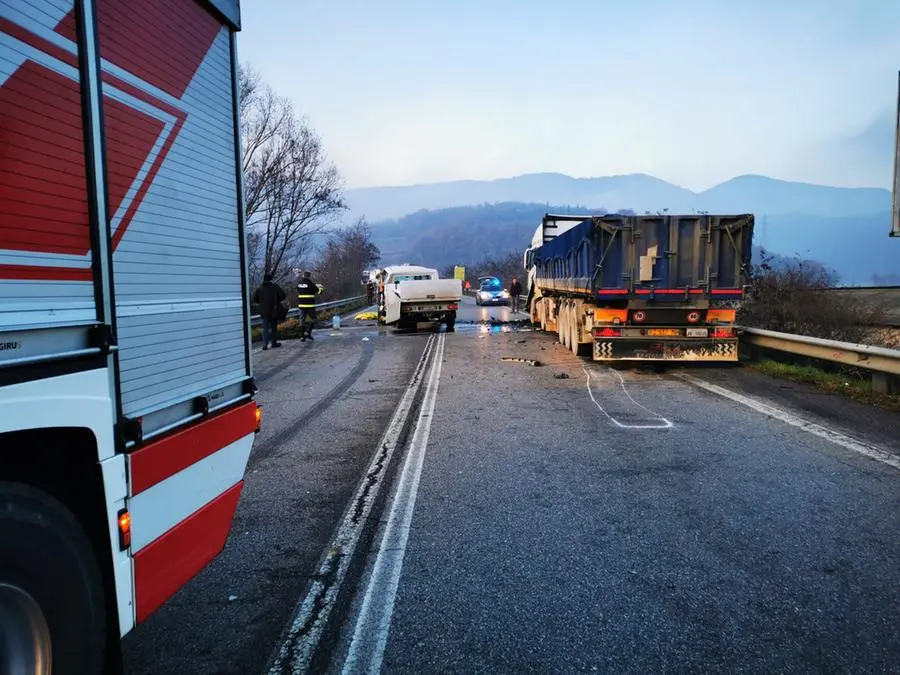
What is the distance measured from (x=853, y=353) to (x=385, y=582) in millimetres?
8152

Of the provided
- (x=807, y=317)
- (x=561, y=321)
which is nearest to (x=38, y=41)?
(x=807, y=317)

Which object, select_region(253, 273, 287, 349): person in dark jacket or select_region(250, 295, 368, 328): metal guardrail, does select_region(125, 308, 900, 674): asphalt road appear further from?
select_region(253, 273, 287, 349): person in dark jacket

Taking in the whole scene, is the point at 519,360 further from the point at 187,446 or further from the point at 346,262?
the point at 346,262

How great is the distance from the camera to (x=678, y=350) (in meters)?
11.6

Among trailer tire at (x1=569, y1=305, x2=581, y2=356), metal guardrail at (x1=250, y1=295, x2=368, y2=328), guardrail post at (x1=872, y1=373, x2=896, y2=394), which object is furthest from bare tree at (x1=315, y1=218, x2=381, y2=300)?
guardrail post at (x1=872, y1=373, x2=896, y2=394)

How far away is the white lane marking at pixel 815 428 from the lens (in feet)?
19.4

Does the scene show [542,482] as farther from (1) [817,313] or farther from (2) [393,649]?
(1) [817,313]

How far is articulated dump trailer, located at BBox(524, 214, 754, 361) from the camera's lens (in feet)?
38.1

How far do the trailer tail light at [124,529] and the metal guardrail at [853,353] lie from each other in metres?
8.86

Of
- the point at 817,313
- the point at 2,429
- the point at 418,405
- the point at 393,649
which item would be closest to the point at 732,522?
the point at 393,649

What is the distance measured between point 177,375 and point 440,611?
1767 mm

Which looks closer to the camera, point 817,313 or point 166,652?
A: point 166,652

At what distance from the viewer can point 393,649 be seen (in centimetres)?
296

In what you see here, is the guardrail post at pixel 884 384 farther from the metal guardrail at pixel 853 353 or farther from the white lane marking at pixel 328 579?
the white lane marking at pixel 328 579
